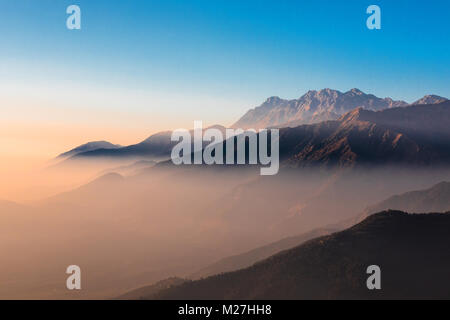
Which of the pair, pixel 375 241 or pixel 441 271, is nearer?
pixel 441 271

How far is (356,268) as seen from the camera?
103125mm

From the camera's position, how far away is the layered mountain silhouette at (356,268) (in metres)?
95.4

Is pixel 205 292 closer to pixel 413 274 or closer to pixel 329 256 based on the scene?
pixel 329 256

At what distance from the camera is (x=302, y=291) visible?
98.0 metres

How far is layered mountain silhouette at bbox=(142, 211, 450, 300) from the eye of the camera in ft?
313

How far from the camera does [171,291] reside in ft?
382
